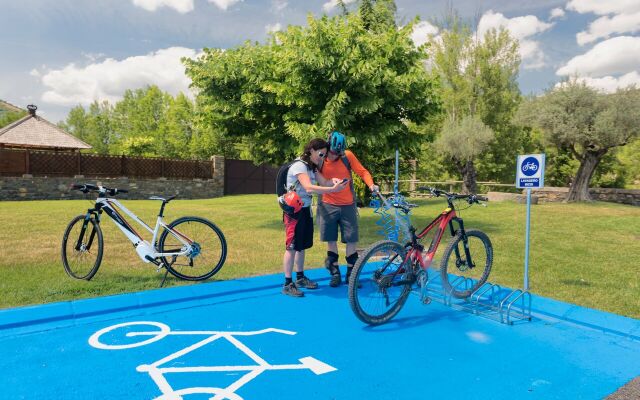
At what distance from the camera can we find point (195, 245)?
5.73 m

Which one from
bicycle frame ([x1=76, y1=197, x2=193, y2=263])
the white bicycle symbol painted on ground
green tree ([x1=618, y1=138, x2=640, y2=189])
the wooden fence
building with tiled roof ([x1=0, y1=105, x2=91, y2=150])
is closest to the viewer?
the white bicycle symbol painted on ground

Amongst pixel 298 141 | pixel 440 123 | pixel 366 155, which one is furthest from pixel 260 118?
pixel 440 123

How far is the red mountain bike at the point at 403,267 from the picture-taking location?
424 centimetres

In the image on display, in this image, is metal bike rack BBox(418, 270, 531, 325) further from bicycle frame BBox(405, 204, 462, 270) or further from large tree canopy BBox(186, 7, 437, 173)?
large tree canopy BBox(186, 7, 437, 173)

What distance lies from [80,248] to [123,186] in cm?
1752

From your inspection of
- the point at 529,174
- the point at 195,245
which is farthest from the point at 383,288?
the point at 195,245

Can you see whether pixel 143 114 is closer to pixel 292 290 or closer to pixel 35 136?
pixel 35 136

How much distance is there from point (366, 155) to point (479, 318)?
275 inches

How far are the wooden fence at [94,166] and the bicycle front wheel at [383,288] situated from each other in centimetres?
2069

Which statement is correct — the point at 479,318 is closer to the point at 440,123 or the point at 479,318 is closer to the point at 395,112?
the point at 395,112

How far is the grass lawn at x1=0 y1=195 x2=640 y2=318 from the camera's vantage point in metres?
5.51

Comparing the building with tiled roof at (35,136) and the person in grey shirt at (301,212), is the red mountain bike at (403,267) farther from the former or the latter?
the building with tiled roof at (35,136)

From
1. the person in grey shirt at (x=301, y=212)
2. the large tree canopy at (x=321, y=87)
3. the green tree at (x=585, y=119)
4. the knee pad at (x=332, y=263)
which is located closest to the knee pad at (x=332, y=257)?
the knee pad at (x=332, y=263)

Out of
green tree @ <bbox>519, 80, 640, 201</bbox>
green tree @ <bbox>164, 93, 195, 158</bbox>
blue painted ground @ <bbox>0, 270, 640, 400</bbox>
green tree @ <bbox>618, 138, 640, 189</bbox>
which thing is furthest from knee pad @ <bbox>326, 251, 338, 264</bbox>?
green tree @ <bbox>164, 93, 195, 158</bbox>
